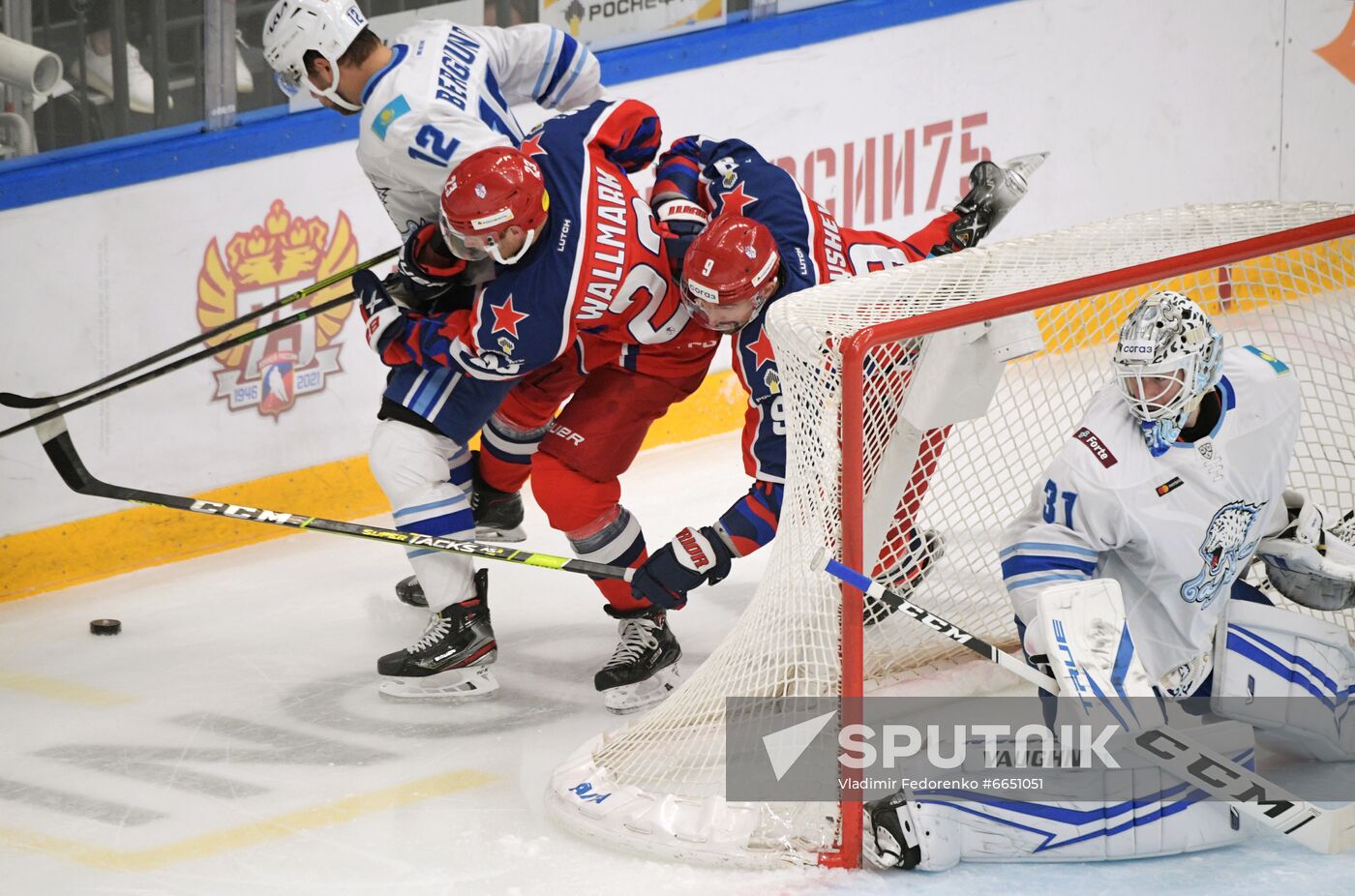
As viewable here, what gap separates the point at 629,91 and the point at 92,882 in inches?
115

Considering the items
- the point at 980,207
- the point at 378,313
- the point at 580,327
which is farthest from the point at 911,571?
the point at 378,313

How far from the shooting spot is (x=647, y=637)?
12.6ft

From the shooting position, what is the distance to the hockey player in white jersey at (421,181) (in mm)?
3695

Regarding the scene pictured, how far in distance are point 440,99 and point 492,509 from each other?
1.02 meters

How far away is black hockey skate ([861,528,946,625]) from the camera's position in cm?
365

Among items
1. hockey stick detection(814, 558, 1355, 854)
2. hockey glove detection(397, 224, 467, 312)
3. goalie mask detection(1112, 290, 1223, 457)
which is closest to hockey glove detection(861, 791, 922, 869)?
hockey stick detection(814, 558, 1355, 854)

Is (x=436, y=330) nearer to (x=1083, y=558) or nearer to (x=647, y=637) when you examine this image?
(x=647, y=637)

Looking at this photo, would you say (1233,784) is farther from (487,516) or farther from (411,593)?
(411,593)

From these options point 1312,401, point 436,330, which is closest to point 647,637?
point 436,330

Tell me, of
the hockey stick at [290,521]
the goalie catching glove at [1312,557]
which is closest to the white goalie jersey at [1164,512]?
the goalie catching glove at [1312,557]

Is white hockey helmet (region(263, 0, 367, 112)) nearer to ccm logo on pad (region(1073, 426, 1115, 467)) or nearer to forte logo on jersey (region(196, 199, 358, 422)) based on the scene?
forte logo on jersey (region(196, 199, 358, 422))

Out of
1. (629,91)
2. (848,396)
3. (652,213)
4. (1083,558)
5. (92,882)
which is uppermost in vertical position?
(629,91)

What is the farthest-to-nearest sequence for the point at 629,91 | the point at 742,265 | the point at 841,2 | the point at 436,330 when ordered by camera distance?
the point at 841,2 → the point at 629,91 → the point at 436,330 → the point at 742,265

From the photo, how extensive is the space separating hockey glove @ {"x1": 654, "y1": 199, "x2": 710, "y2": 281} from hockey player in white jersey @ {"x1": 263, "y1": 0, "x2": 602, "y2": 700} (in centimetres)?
34
